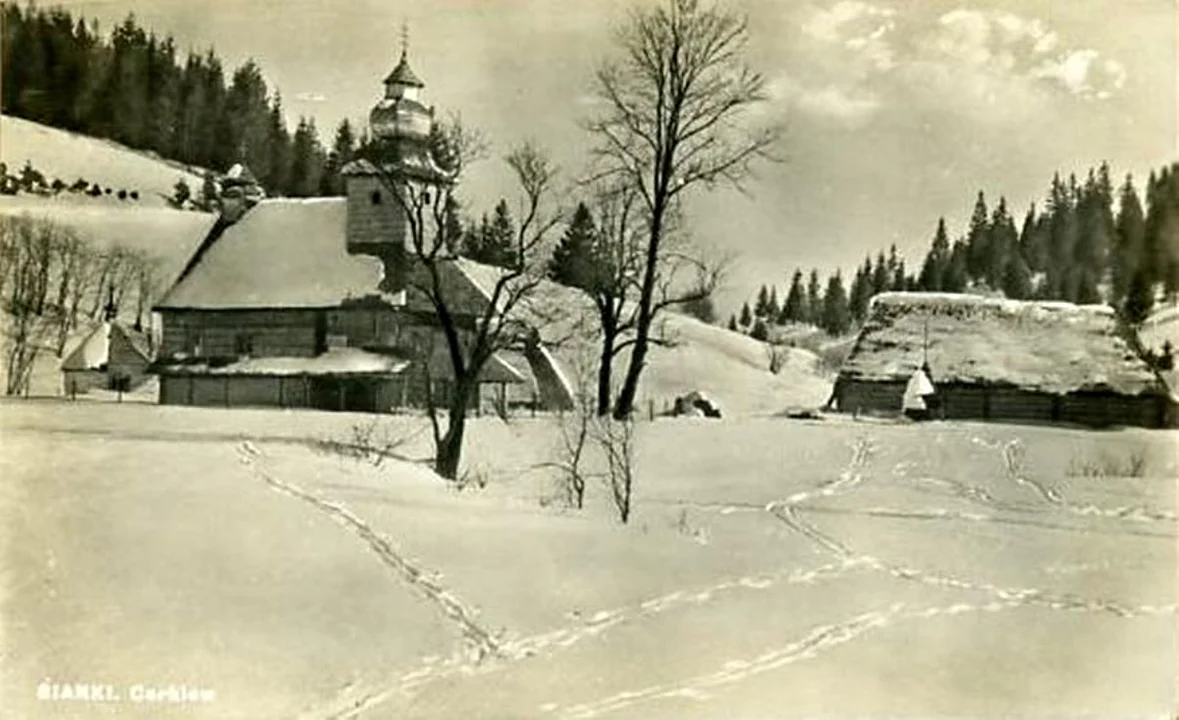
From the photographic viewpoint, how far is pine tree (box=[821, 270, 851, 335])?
12.1 feet

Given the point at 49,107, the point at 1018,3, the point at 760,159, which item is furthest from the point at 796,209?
the point at 49,107

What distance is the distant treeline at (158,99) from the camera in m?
3.68

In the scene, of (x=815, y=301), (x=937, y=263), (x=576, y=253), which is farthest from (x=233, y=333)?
(x=937, y=263)

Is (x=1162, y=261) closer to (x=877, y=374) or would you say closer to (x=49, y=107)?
(x=877, y=374)

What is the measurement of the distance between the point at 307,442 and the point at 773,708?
126cm

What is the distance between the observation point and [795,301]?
3.73 m

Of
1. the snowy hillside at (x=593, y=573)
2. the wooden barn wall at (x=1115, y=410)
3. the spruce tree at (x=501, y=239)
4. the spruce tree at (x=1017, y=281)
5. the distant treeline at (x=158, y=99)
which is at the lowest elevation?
the snowy hillside at (x=593, y=573)

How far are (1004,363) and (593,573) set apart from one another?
1.11m

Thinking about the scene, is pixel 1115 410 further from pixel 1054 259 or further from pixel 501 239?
pixel 501 239

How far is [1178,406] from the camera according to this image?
12.1 ft

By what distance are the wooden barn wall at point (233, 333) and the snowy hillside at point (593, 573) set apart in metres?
0.16

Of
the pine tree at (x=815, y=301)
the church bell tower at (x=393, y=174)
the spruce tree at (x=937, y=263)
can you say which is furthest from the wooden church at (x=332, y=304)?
the spruce tree at (x=937, y=263)

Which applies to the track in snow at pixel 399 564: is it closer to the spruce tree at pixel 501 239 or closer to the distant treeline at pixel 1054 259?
the spruce tree at pixel 501 239

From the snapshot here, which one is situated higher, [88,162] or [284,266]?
[88,162]
